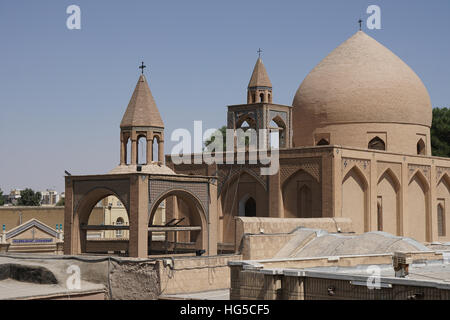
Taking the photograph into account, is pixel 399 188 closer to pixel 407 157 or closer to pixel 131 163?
pixel 407 157

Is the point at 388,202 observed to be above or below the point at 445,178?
below

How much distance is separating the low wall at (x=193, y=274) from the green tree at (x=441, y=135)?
26831 millimetres

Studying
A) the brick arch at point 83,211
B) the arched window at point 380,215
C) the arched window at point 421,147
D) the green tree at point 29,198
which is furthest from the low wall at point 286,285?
the green tree at point 29,198

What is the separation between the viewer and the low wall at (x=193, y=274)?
18125 millimetres

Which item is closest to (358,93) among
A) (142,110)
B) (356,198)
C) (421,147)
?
(421,147)

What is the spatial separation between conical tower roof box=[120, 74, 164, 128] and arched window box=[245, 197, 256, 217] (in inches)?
209

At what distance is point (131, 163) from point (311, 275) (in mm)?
12428

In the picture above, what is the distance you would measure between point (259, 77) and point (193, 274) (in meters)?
11.9

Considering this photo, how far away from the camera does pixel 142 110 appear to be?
77.0ft

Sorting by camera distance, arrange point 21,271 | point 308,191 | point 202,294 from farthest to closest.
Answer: point 308,191 → point 21,271 → point 202,294

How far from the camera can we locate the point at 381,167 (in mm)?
26453

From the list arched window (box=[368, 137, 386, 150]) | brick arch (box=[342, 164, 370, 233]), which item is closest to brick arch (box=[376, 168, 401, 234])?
brick arch (box=[342, 164, 370, 233])

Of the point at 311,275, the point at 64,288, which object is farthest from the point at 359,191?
the point at 311,275

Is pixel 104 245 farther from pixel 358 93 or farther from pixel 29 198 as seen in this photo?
pixel 29 198
